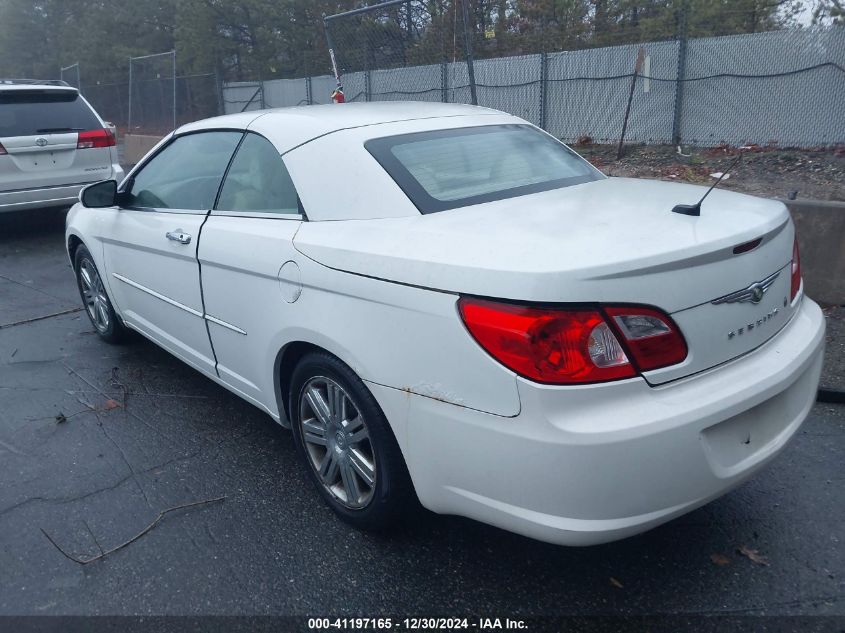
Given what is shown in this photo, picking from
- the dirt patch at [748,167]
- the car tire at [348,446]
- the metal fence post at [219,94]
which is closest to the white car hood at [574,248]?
the car tire at [348,446]

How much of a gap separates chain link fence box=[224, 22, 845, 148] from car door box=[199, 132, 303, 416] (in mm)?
8585

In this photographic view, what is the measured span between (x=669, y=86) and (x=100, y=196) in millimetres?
9177

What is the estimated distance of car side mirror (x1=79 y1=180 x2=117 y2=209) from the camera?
14.2 ft

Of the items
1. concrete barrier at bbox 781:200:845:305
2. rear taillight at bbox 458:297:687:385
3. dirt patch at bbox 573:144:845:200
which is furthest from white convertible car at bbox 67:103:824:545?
dirt patch at bbox 573:144:845:200

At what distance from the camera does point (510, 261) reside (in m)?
2.17

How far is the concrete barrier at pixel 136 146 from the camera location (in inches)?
693

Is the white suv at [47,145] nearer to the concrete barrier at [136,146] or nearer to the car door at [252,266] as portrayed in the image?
the car door at [252,266]

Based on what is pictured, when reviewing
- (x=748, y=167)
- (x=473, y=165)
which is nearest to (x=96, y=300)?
(x=473, y=165)

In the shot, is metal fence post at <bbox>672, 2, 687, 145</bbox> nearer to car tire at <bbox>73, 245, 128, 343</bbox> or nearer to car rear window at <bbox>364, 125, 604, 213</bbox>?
car rear window at <bbox>364, 125, 604, 213</bbox>

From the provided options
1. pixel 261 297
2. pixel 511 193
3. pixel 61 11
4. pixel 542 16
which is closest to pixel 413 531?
pixel 261 297

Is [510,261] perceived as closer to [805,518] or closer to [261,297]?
[261,297]

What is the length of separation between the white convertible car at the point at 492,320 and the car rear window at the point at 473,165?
13mm

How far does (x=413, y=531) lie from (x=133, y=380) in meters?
2.48

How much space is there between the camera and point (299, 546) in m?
2.87
